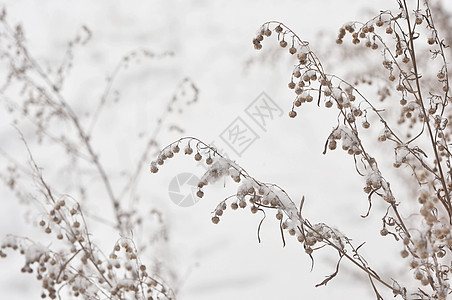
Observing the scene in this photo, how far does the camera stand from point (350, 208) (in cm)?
195

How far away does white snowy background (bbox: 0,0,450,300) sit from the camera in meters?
1.84

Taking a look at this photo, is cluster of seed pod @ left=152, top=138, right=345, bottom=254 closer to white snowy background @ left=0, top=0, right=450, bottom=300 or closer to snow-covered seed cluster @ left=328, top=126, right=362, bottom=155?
snow-covered seed cluster @ left=328, top=126, right=362, bottom=155

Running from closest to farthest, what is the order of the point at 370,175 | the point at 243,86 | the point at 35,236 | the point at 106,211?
the point at 370,175 < the point at 35,236 < the point at 106,211 < the point at 243,86

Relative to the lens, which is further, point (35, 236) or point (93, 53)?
point (93, 53)

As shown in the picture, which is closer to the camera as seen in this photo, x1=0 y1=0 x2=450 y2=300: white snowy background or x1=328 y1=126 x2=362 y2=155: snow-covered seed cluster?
x1=328 y1=126 x2=362 y2=155: snow-covered seed cluster

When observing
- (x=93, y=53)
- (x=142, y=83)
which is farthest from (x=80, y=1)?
(x=142, y=83)

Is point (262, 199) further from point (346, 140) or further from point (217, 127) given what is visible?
point (217, 127)

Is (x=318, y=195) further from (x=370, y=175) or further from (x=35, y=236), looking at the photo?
(x=370, y=175)

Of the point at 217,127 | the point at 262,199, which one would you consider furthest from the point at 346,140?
the point at 217,127

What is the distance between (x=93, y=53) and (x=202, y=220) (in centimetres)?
88

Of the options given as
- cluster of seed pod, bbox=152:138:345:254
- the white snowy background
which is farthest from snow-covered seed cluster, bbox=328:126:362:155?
the white snowy background

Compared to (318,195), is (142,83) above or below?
above

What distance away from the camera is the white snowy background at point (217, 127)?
184 centimetres

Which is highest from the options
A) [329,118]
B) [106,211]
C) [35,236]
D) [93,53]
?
[93,53]
